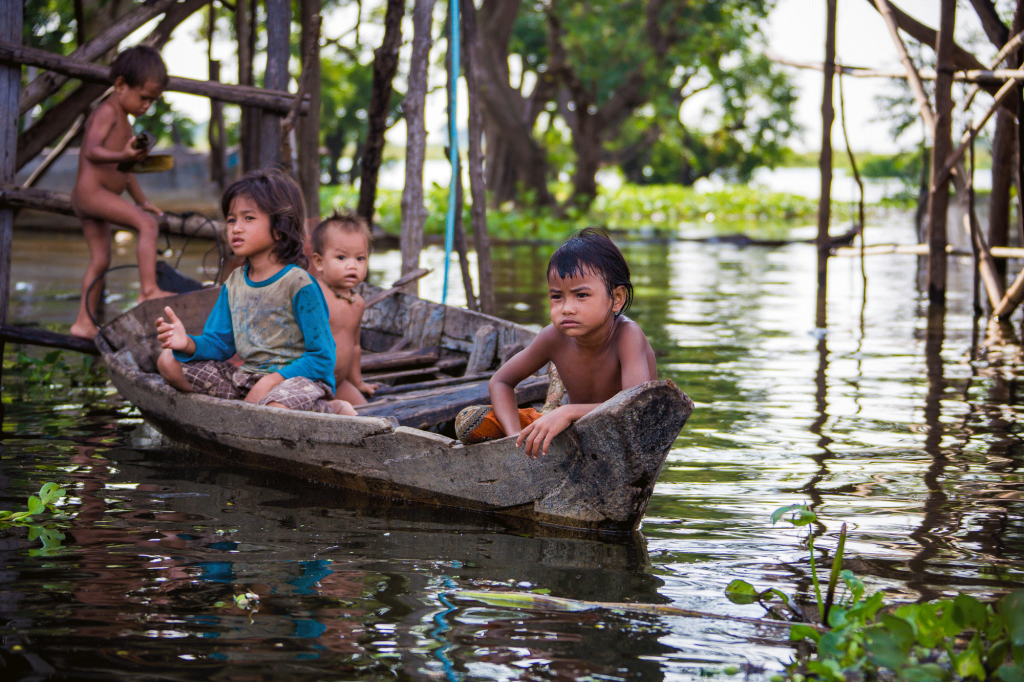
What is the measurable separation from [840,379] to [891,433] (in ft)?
4.62

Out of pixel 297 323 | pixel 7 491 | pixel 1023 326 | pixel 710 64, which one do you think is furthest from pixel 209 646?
pixel 710 64

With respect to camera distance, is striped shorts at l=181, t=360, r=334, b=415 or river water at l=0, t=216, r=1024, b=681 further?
striped shorts at l=181, t=360, r=334, b=415

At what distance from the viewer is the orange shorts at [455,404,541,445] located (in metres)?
3.42

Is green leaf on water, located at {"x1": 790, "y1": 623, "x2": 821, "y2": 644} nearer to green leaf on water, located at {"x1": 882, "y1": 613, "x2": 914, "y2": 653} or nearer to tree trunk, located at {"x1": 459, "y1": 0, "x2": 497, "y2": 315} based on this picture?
green leaf on water, located at {"x1": 882, "y1": 613, "x2": 914, "y2": 653}

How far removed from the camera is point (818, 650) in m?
2.23

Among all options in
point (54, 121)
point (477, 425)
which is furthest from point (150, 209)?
point (477, 425)

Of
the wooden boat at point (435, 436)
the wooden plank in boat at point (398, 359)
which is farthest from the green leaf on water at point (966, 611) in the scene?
the wooden plank in boat at point (398, 359)

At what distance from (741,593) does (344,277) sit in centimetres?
250

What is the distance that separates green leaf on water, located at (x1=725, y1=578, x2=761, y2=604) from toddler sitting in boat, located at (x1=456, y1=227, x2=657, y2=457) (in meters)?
0.69

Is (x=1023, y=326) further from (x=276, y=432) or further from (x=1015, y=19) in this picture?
(x=276, y=432)

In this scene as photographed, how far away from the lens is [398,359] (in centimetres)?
536

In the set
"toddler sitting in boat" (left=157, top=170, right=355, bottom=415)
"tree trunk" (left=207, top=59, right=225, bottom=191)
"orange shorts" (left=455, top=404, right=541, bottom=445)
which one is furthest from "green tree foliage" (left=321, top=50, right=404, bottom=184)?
"orange shorts" (left=455, top=404, right=541, bottom=445)

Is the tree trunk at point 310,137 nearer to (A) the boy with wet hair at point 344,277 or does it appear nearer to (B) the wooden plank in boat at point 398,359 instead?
(B) the wooden plank in boat at point 398,359

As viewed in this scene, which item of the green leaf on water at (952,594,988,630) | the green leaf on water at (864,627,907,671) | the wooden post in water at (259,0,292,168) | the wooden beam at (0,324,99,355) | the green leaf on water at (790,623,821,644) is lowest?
the green leaf on water at (790,623,821,644)
